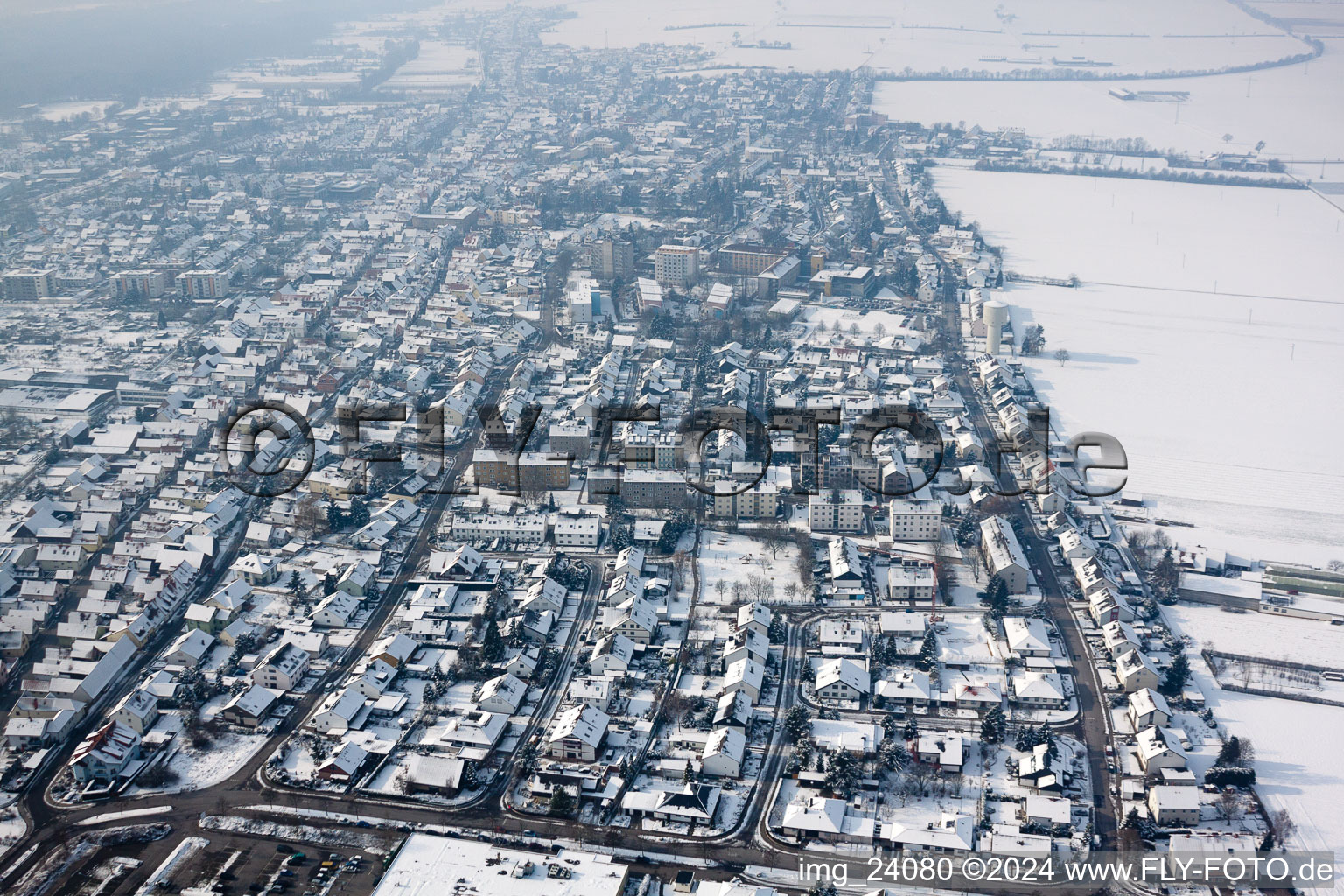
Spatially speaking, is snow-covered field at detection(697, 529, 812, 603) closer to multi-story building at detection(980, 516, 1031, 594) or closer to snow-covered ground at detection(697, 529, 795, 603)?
snow-covered ground at detection(697, 529, 795, 603)

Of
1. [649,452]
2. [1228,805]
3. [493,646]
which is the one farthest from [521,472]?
[1228,805]

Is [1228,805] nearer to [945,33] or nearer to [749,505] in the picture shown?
[749,505]

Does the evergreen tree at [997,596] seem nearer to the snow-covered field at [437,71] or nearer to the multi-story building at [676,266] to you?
the multi-story building at [676,266]

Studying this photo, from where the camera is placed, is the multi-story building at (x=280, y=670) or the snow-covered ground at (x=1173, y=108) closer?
the multi-story building at (x=280, y=670)

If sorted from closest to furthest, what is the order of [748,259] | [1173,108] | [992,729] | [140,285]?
1. [992,729]
2. [140,285]
3. [748,259]
4. [1173,108]

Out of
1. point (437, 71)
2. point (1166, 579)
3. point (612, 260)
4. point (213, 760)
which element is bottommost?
point (213, 760)

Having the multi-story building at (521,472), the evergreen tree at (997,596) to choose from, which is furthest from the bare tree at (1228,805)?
the multi-story building at (521,472)
